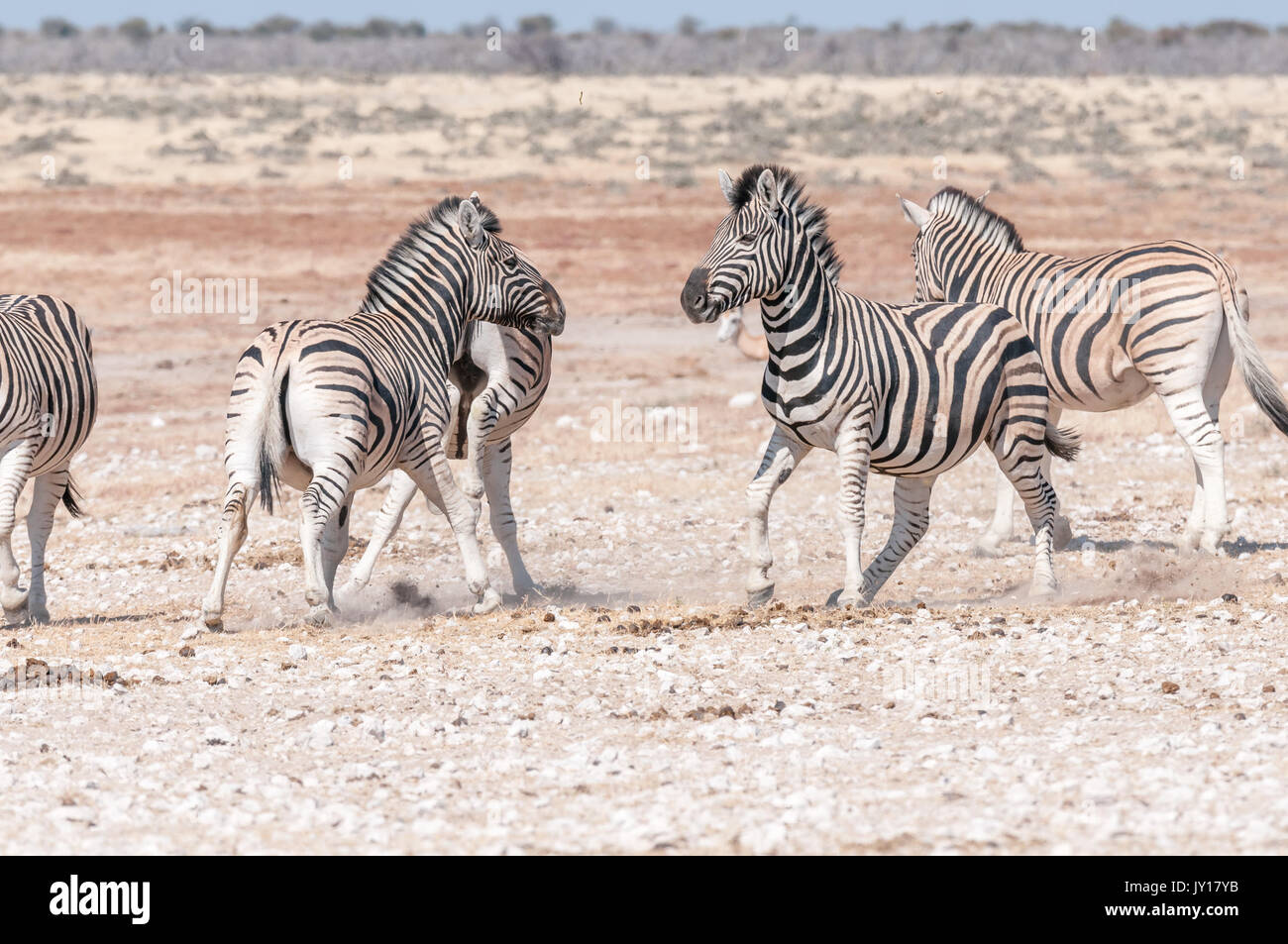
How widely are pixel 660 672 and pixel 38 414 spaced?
4.13m

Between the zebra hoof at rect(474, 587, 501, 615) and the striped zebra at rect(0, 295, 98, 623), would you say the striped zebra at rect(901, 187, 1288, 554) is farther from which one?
the striped zebra at rect(0, 295, 98, 623)

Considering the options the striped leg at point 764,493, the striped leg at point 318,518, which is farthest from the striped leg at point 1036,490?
the striped leg at point 318,518

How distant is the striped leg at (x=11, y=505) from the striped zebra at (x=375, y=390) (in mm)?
1142

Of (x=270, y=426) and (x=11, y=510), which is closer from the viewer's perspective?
(x=270, y=426)

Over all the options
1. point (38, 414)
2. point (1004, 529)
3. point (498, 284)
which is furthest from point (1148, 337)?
point (38, 414)

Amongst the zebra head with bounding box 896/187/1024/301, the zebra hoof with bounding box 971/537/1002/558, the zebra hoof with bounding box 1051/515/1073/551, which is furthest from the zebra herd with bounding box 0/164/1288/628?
the zebra hoof with bounding box 971/537/1002/558

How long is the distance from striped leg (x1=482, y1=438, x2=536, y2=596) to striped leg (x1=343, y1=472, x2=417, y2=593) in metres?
0.63

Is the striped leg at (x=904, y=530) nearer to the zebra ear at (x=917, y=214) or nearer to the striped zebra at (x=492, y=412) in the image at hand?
the striped zebra at (x=492, y=412)

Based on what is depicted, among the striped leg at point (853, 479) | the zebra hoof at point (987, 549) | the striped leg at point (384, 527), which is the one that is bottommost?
the zebra hoof at point (987, 549)

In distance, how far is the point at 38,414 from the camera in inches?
373

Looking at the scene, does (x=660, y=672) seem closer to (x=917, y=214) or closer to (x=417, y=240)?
(x=417, y=240)

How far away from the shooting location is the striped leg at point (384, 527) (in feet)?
33.1
